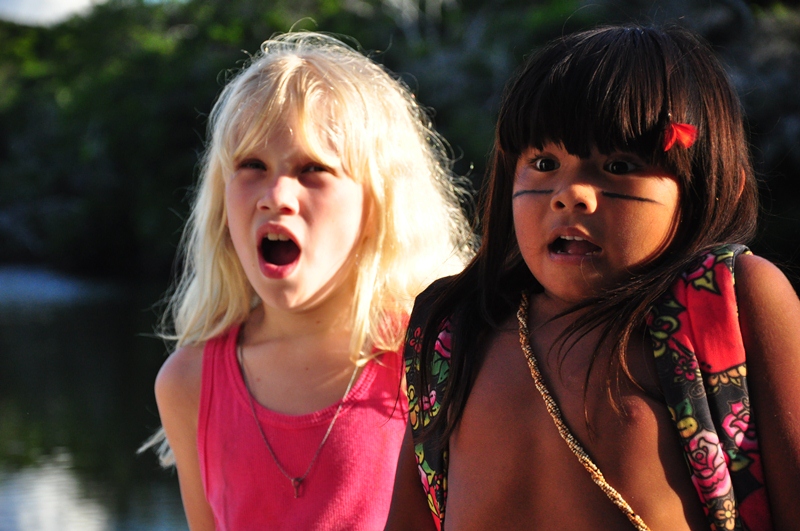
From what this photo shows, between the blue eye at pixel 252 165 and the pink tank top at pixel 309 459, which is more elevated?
the blue eye at pixel 252 165

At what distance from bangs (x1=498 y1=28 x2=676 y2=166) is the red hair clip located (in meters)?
0.01

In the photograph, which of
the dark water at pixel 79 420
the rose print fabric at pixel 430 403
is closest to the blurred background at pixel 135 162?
the dark water at pixel 79 420

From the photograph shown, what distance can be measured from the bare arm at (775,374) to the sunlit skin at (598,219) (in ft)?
0.43

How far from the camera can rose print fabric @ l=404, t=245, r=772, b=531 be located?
1105 mm

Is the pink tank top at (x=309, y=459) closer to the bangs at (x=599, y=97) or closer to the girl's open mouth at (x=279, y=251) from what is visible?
the girl's open mouth at (x=279, y=251)

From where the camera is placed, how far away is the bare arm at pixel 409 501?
1391mm

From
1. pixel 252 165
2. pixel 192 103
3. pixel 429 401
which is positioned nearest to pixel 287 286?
pixel 252 165

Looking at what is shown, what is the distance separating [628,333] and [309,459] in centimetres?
93

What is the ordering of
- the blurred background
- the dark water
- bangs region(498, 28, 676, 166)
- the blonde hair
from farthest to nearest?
the blurred background, the dark water, the blonde hair, bangs region(498, 28, 676, 166)

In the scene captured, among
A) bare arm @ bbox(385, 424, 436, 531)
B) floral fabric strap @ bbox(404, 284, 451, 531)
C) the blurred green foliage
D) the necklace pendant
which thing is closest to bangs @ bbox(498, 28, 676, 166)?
floral fabric strap @ bbox(404, 284, 451, 531)

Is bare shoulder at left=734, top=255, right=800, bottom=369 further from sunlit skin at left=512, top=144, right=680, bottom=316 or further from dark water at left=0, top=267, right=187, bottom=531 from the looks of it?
dark water at left=0, top=267, right=187, bottom=531

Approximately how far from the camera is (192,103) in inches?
607

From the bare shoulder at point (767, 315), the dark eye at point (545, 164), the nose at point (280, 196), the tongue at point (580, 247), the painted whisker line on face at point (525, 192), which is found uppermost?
the nose at point (280, 196)

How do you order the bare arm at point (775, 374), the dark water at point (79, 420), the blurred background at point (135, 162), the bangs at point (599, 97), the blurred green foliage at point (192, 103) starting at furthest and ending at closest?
the blurred green foliage at point (192, 103), the blurred background at point (135, 162), the dark water at point (79, 420), the bangs at point (599, 97), the bare arm at point (775, 374)
